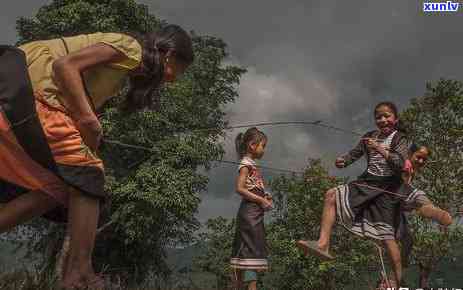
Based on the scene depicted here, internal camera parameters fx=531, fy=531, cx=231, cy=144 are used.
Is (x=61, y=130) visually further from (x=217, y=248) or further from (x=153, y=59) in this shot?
(x=217, y=248)

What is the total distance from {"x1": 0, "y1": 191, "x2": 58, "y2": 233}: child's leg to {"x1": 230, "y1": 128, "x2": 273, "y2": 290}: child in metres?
3.15

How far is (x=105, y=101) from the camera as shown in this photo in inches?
121

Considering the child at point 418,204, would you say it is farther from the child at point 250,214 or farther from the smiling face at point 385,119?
the child at point 250,214

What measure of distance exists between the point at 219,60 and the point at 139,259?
1150 centimetres

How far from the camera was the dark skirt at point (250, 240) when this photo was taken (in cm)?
578

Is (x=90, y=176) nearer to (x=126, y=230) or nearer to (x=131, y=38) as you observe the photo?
(x=131, y=38)

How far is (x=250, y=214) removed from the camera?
5.91 meters

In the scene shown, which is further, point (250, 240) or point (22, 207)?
point (250, 240)

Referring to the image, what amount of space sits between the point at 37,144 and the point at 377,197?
147 inches

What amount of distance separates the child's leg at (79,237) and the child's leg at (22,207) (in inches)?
8.7

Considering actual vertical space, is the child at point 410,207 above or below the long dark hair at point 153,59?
below

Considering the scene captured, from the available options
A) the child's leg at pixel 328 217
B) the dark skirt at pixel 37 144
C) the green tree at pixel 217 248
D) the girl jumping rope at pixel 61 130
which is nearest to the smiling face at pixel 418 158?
the child's leg at pixel 328 217

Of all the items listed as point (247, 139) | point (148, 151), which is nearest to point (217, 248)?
point (148, 151)

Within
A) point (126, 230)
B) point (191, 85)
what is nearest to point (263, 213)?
point (126, 230)
